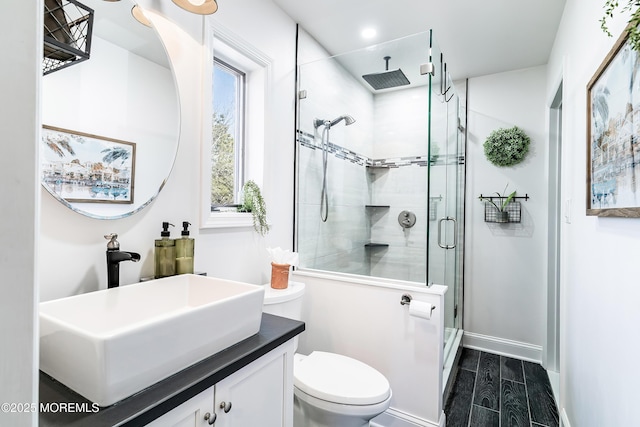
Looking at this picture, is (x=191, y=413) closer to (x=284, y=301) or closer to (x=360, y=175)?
(x=284, y=301)

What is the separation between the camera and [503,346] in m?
3.04

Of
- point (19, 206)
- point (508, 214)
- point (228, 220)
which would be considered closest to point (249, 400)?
point (19, 206)

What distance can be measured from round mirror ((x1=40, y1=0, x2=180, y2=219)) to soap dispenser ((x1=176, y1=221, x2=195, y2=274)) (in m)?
0.20

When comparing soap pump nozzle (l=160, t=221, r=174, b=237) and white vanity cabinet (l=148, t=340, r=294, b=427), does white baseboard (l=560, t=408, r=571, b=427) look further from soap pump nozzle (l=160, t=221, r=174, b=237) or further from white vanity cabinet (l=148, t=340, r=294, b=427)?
soap pump nozzle (l=160, t=221, r=174, b=237)

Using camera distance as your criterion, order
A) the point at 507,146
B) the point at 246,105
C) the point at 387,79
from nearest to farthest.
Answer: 1. the point at 246,105
2. the point at 387,79
3. the point at 507,146

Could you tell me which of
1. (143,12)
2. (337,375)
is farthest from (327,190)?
(143,12)

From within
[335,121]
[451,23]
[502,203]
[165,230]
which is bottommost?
[165,230]

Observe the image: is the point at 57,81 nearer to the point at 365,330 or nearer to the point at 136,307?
the point at 136,307

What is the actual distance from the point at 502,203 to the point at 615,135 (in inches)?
82.4

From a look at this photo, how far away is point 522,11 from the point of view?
7.02 feet

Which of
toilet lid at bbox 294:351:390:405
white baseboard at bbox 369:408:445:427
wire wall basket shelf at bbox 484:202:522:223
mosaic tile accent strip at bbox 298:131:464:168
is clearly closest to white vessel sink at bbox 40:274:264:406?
toilet lid at bbox 294:351:390:405

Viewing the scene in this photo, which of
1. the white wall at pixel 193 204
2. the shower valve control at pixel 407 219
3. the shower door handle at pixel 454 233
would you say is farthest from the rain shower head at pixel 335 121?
the shower door handle at pixel 454 233

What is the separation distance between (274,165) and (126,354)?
1.52 meters

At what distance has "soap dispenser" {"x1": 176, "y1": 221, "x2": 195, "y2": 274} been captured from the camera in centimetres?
138
